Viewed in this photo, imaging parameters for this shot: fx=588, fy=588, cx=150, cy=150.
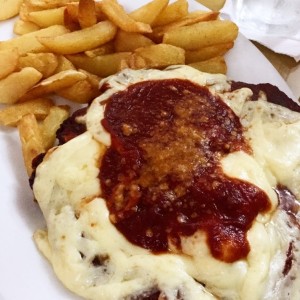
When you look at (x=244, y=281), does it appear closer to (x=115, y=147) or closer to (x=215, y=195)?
(x=215, y=195)

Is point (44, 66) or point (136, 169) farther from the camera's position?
point (44, 66)

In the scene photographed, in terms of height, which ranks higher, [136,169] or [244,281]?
[136,169]

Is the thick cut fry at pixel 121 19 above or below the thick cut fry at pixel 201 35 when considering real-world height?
above

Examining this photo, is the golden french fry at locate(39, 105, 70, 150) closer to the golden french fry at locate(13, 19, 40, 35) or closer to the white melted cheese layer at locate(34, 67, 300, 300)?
the white melted cheese layer at locate(34, 67, 300, 300)

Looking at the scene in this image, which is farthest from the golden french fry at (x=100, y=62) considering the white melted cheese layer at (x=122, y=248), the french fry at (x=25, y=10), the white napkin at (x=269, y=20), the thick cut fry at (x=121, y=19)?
the white napkin at (x=269, y=20)

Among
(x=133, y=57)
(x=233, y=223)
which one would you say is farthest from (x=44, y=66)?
(x=233, y=223)

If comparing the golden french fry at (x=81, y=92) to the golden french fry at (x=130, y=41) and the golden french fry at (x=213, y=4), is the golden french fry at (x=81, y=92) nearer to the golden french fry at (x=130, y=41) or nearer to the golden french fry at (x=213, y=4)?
the golden french fry at (x=130, y=41)

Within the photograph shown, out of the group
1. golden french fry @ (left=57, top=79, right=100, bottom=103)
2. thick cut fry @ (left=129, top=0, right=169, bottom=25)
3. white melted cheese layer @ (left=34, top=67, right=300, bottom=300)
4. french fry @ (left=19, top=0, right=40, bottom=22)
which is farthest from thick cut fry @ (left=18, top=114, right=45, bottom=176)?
thick cut fry @ (left=129, top=0, right=169, bottom=25)
